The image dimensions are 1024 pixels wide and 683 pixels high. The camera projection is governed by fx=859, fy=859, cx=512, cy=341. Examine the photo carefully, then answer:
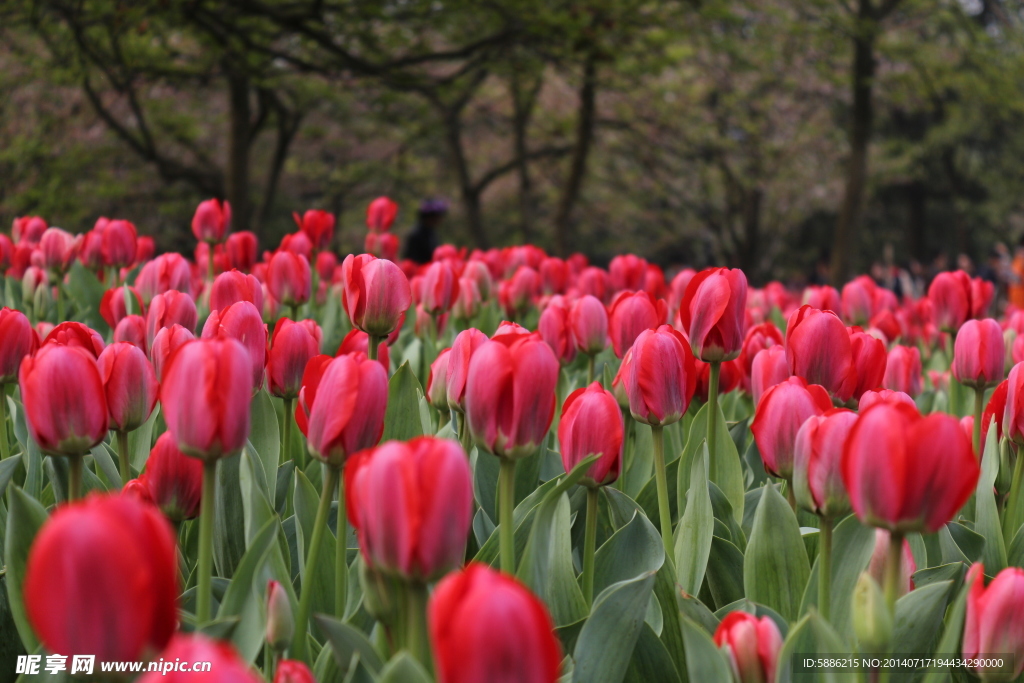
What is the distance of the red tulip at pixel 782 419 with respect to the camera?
1151 mm

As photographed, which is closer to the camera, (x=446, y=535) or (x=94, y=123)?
(x=446, y=535)

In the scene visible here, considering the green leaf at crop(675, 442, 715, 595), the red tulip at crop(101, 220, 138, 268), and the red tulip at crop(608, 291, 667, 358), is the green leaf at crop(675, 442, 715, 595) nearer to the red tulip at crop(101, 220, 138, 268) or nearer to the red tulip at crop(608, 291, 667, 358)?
the red tulip at crop(608, 291, 667, 358)

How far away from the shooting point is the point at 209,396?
0.81 meters

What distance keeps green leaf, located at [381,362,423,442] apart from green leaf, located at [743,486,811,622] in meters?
0.58

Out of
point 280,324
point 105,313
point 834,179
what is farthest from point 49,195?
point 834,179

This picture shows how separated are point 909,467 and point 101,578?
0.68 m

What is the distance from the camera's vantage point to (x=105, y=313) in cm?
213

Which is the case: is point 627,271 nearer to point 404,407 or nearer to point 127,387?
point 404,407

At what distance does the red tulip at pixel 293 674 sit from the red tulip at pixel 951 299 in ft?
7.40

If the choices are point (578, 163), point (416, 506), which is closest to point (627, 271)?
point (416, 506)

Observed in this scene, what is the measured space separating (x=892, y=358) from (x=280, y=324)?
57.3 inches

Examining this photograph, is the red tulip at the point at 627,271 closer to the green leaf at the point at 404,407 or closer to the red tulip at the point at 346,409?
the green leaf at the point at 404,407

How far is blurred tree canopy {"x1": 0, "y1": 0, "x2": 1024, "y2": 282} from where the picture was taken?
10031 mm

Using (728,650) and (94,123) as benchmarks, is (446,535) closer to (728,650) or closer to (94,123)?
(728,650)
